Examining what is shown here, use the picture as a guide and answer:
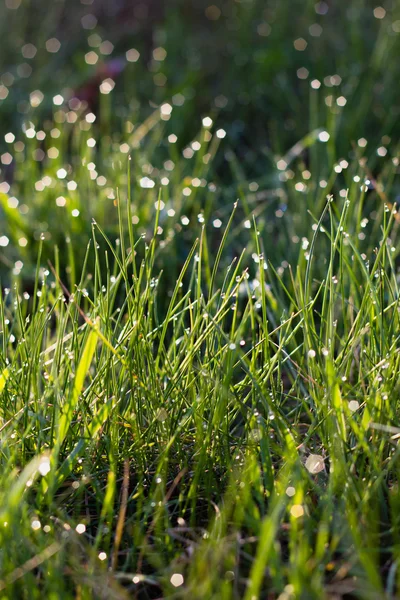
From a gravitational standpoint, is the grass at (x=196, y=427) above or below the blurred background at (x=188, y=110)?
below

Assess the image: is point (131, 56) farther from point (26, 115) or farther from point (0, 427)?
point (0, 427)

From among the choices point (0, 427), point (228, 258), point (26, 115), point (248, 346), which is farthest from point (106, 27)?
point (0, 427)

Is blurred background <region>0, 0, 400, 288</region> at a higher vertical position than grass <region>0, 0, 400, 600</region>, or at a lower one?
higher

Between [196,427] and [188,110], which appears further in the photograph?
[188,110]

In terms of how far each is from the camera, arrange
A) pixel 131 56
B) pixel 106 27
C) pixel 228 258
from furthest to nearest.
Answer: pixel 106 27 → pixel 131 56 → pixel 228 258

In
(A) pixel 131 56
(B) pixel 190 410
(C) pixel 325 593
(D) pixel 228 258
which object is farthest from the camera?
(A) pixel 131 56

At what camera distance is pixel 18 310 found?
122 cm

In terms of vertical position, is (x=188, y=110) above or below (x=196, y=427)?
above

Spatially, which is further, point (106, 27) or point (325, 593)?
point (106, 27)

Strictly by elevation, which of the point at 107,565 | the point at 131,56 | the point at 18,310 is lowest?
the point at 107,565

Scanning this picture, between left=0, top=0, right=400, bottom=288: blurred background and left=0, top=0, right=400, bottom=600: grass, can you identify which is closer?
left=0, top=0, right=400, bottom=600: grass

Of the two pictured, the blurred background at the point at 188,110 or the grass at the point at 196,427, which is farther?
the blurred background at the point at 188,110

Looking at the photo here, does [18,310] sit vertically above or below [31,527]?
above

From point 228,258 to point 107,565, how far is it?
1036 mm
